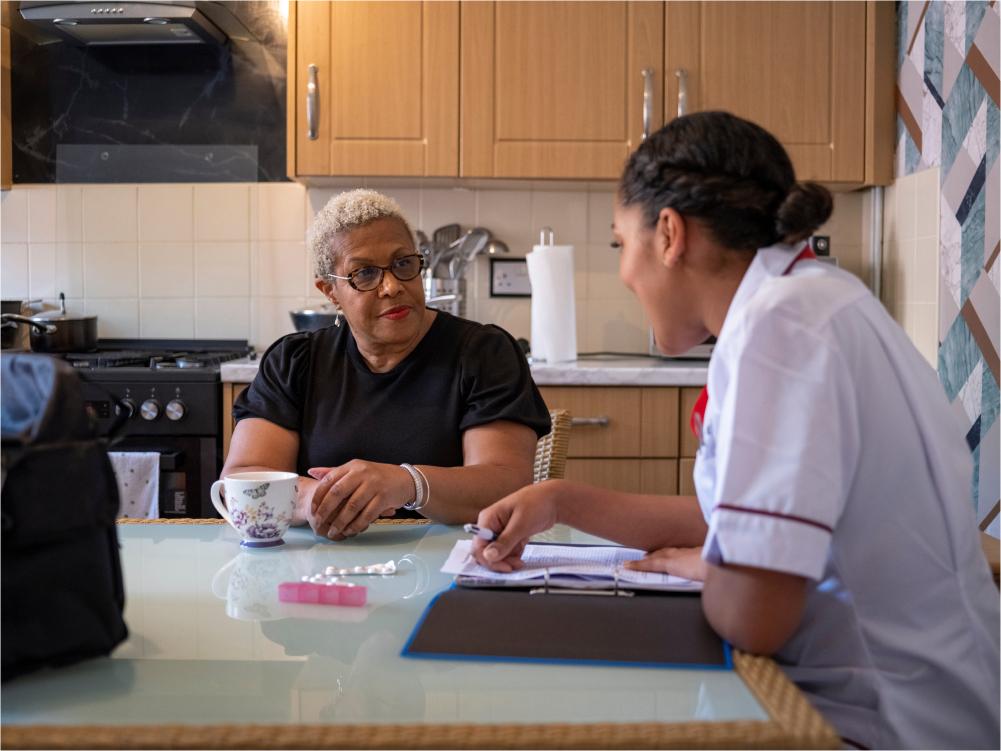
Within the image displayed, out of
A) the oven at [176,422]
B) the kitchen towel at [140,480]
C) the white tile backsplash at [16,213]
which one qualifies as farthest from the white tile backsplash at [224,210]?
the kitchen towel at [140,480]

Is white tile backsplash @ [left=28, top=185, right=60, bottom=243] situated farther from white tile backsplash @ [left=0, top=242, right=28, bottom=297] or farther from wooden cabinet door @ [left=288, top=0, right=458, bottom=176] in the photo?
wooden cabinet door @ [left=288, top=0, right=458, bottom=176]

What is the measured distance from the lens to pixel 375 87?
319cm

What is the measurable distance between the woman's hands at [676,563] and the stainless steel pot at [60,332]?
2.55m

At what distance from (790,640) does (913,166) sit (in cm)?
242

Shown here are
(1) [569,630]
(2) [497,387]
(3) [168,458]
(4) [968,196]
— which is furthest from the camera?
(3) [168,458]

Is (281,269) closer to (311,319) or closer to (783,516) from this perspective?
(311,319)

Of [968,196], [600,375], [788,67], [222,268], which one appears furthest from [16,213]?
[968,196]

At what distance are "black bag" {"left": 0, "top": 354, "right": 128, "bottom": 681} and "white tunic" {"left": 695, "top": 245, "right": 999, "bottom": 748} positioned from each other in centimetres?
54

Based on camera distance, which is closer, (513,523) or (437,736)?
(437,736)

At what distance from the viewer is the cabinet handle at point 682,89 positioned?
3.18m

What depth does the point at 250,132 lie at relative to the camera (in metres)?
3.58

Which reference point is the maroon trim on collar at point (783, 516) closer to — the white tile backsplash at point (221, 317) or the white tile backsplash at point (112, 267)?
the white tile backsplash at point (221, 317)

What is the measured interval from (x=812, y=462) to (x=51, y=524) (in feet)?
2.12

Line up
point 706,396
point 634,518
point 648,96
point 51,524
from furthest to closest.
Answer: point 648,96
point 634,518
point 706,396
point 51,524
